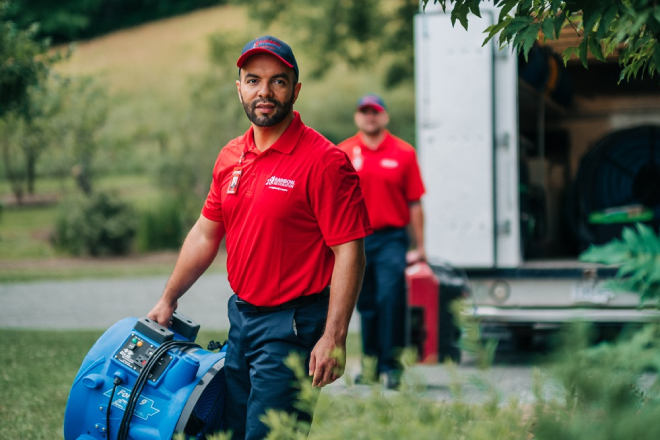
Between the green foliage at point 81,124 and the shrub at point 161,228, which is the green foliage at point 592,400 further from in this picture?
the green foliage at point 81,124

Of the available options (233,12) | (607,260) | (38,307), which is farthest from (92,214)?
(233,12)

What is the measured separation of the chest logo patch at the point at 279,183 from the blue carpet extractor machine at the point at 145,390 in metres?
0.74

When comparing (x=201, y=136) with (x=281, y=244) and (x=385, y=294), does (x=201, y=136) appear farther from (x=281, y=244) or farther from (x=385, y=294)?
(x=281, y=244)

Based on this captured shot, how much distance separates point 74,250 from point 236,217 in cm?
1910

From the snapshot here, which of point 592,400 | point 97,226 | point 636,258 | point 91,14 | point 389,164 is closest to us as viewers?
point 592,400

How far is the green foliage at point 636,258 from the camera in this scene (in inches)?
89.0

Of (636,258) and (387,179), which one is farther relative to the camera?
(387,179)

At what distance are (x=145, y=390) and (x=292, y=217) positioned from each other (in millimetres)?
856

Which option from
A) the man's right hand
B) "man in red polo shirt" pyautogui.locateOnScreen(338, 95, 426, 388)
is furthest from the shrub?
the man's right hand

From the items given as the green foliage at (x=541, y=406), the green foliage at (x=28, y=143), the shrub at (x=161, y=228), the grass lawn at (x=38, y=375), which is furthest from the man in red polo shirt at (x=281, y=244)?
the shrub at (x=161, y=228)

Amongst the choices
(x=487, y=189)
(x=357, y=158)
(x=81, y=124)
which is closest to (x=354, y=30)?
(x=81, y=124)

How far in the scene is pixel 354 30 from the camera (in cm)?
2748

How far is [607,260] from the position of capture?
2307 mm

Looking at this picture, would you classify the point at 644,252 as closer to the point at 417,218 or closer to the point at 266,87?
the point at 266,87
